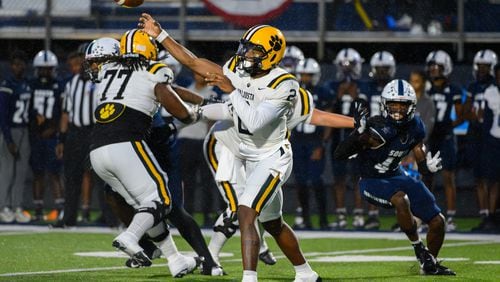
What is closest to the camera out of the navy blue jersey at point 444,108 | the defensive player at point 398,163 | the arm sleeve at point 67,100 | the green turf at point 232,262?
the green turf at point 232,262

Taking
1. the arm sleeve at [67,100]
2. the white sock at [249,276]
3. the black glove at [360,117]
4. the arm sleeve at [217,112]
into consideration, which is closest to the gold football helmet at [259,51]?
the arm sleeve at [217,112]

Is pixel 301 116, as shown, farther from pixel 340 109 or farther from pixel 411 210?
pixel 340 109

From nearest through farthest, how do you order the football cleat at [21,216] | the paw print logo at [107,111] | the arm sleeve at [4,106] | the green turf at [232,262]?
the paw print logo at [107,111]
the green turf at [232,262]
the arm sleeve at [4,106]
the football cleat at [21,216]

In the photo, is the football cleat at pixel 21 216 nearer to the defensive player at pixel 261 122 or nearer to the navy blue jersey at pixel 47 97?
the navy blue jersey at pixel 47 97

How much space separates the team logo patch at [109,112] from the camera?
834 centimetres

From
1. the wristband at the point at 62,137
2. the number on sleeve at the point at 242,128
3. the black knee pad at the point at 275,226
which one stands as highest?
the number on sleeve at the point at 242,128

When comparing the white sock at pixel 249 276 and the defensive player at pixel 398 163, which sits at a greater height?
the defensive player at pixel 398 163

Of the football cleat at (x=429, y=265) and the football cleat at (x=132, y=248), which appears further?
the football cleat at (x=429, y=265)

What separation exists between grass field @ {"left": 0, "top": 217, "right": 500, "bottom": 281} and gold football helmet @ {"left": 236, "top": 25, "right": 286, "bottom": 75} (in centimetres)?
156

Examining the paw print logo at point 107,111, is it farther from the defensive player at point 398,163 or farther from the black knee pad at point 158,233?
the defensive player at point 398,163

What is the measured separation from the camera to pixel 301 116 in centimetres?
809

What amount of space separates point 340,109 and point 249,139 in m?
5.73

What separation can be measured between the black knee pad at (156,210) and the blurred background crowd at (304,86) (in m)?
4.87

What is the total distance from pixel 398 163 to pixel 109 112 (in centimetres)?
224
